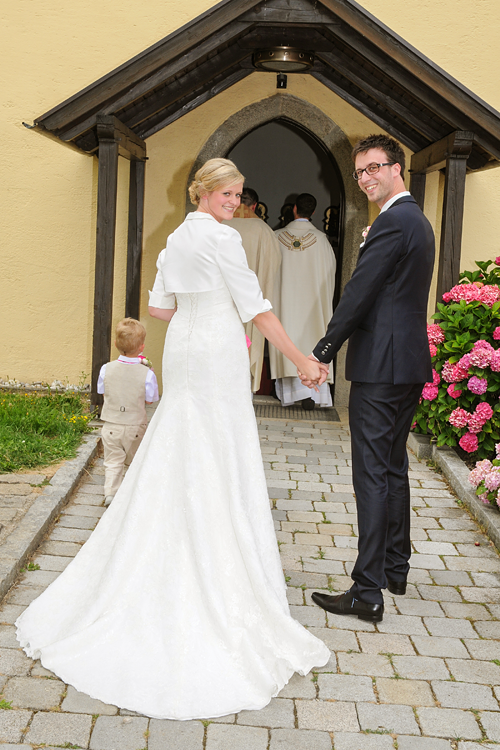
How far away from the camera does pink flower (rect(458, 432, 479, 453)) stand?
5.81 m

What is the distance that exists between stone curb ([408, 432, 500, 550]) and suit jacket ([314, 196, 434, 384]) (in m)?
1.58

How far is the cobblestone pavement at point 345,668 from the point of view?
8.73ft

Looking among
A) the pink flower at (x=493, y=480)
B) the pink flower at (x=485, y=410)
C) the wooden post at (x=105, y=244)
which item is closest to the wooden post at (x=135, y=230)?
the wooden post at (x=105, y=244)

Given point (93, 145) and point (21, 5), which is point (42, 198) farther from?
point (21, 5)

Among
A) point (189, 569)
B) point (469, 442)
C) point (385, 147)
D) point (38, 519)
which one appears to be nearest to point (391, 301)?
point (385, 147)

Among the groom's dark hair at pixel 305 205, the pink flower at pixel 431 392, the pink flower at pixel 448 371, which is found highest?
the groom's dark hair at pixel 305 205

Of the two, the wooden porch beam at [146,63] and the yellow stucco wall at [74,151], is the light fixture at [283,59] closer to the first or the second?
the wooden porch beam at [146,63]

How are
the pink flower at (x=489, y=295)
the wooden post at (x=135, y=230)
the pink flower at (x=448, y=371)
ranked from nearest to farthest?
1. the pink flower at (x=448, y=371)
2. the pink flower at (x=489, y=295)
3. the wooden post at (x=135, y=230)

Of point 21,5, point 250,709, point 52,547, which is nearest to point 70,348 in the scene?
point 21,5

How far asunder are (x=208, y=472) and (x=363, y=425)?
0.80 metres

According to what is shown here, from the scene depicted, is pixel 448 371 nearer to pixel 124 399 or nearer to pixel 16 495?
pixel 124 399

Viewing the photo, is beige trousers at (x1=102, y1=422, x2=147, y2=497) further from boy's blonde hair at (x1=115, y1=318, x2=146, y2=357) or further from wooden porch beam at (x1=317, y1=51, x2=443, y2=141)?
wooden porch beam at (x1=317, y1=51, x2=443, y2=141)

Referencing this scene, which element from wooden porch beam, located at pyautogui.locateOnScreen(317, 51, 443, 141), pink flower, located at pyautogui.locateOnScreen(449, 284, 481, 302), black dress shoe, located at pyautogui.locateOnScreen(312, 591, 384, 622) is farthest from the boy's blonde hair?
wooden porch beam, located at pyautogui.locateOnScreen(317, 51, 443, 141)

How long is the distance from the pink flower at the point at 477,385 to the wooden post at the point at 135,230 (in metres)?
3.61
